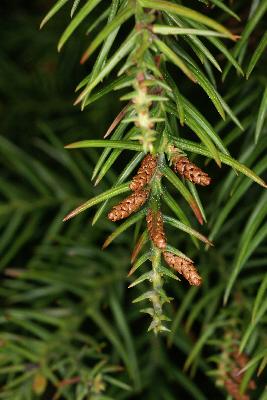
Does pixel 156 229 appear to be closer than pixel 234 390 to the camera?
Yes

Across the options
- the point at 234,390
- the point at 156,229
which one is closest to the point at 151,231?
the point at 156,229

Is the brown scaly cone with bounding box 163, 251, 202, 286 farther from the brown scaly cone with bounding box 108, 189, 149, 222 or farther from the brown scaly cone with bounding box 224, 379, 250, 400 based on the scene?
the brown scaly cone with bounding box 224, 379, 250, 400

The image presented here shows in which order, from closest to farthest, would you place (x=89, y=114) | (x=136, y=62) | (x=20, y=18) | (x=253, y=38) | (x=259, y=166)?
(x=136, y=62)
(x=259, y=166)
(x=253, y=38)
(x=89, y=114)
(x=20, y=18)

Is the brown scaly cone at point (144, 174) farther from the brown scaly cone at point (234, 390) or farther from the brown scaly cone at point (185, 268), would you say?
the brown scaly cone at point (234, 390)

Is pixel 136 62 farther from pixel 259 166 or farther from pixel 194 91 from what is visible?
pixel 194 91

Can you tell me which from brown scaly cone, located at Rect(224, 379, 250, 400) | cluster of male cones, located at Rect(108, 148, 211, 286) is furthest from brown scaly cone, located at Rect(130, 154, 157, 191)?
brown scaly cone, located at Rect(224, 379, 250, 400)

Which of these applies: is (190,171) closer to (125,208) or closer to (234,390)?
(125,208)

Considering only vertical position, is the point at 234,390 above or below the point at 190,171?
below

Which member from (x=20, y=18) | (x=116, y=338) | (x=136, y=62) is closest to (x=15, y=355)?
(x=116, y=338)
